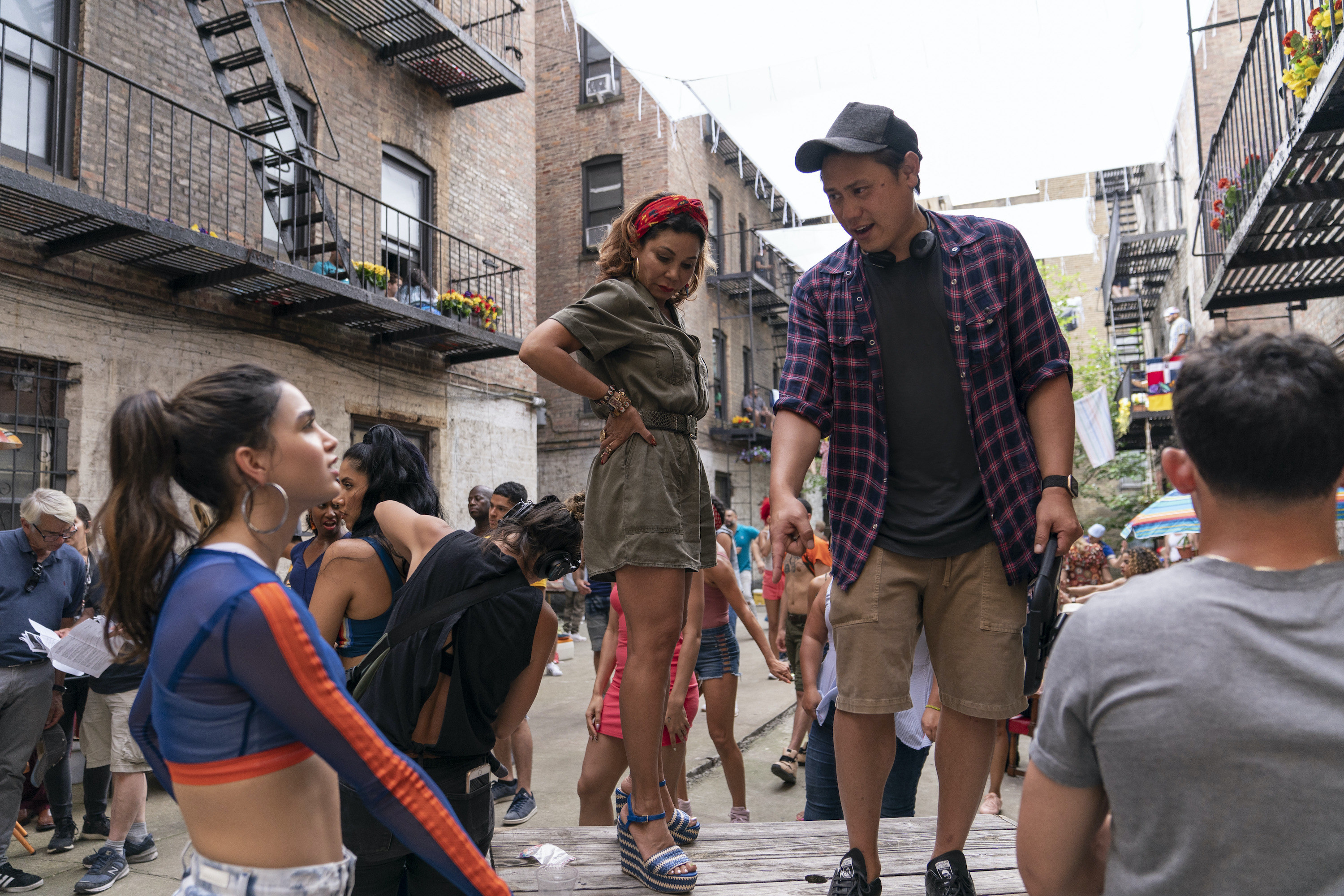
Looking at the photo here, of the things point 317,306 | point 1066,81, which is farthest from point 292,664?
point 317,306

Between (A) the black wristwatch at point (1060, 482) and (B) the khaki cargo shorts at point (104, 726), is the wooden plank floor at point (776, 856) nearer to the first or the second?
(A) the black wristwatch at point (1060, 482)

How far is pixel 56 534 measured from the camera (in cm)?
572

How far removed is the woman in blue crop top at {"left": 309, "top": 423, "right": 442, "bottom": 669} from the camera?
3236 mm

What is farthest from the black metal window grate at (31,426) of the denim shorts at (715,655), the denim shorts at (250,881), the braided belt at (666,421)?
the denim shorts at (250,881)

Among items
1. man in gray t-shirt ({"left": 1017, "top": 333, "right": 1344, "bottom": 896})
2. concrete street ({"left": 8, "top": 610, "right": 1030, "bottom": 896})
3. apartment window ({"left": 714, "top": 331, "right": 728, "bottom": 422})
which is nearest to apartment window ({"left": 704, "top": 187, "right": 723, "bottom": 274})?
apartment window ({"left": 714, "top": 331, "right": 728, "bottom": 422})

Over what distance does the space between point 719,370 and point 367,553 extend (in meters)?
Result: 20.6

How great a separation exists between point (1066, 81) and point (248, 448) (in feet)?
29.5

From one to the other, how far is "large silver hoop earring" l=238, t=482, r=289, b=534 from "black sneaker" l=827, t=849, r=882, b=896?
1766 millimetres

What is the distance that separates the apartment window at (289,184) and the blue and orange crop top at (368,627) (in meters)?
8.56

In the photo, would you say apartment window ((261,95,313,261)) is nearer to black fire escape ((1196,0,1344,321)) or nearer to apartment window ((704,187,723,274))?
black fire escape ((1196,0,1344,321))

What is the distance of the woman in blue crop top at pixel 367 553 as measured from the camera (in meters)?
3.24

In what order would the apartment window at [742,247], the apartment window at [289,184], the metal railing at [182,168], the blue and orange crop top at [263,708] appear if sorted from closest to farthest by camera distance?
the blue and orange crop top at [263,708] → the metal railing at [182,168] → the apartment window at [289,184] → the apartment window at [742,247]

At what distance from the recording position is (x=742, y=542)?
52.2ft

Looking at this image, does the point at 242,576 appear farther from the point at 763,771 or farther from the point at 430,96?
the point at 430,96
